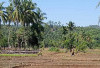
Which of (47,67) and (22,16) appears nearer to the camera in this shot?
(47,67)

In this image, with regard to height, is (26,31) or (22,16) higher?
(22,16)

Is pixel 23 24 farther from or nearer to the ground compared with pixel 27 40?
farther from the ground

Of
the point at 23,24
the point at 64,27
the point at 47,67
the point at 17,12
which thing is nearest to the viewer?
the point at 47,67

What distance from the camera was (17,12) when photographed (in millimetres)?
46469

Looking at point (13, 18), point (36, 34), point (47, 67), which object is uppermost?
point (13, 18)

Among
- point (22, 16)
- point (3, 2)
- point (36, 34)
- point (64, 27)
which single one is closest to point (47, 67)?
point (3, 2)

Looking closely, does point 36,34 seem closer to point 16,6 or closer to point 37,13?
point 37,13

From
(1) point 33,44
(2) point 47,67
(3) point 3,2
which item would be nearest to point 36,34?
(1) point 33,44

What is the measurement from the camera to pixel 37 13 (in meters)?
51.7

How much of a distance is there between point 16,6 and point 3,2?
20.1 ft

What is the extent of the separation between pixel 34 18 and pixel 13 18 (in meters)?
5.24

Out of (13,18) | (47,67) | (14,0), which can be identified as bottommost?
(47,67)

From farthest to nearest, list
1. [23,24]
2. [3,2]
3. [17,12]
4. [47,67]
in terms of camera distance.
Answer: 1. [23,24]
2. [17,12]
3. [3,2]
4. [47,67]

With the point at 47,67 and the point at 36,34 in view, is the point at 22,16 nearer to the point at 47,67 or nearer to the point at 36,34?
the point at 36,34
